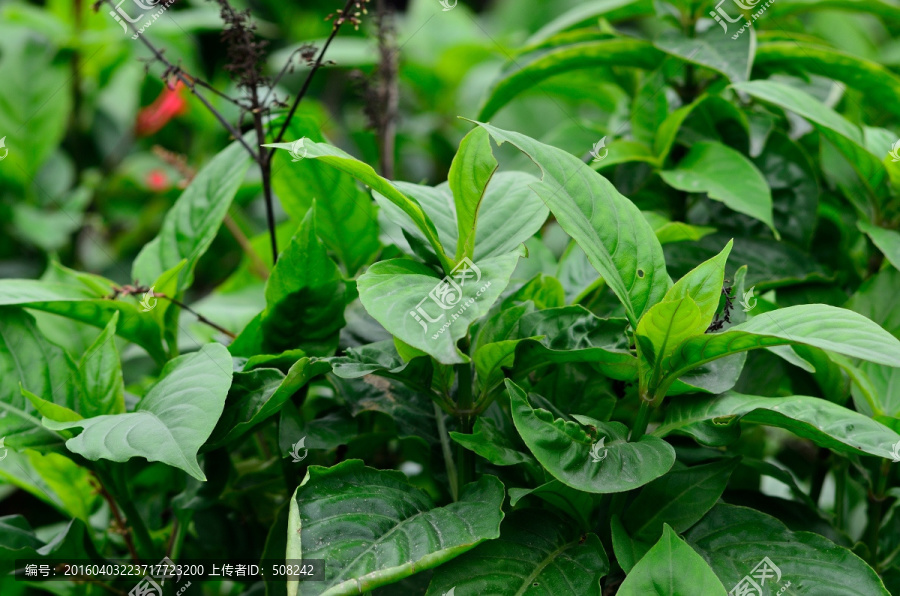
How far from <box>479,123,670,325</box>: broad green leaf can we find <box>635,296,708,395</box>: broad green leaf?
32mm

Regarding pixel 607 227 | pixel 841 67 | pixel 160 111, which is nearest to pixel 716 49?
pixel 841 67

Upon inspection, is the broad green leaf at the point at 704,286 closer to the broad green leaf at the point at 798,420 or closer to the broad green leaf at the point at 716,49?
the broad green leaf at the point at 798,420

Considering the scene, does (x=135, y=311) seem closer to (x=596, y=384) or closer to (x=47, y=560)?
(x=47, y=560)

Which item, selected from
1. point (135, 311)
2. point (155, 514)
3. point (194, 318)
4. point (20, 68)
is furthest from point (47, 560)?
point (20, 68)

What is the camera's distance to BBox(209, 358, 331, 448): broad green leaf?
811 mm

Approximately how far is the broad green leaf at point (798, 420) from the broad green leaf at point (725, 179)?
30 cm

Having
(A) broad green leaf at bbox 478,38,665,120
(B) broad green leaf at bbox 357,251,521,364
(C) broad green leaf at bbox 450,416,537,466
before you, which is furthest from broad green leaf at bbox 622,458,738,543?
(A) broad green leaf at bbox 478,38,665,120

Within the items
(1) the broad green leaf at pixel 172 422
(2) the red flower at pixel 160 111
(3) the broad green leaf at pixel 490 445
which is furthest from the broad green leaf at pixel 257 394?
(2) the red flower at pixel 160 111

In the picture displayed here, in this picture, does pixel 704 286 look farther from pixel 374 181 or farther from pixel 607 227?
pixel 374 181

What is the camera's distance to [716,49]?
1177mm

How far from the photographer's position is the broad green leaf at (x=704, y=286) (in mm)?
772

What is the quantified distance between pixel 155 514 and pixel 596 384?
69cm

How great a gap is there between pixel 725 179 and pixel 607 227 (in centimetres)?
37

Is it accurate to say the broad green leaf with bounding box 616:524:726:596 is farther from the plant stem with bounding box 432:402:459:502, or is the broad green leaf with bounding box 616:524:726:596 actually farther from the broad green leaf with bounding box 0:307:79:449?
the broad green leaf with bounding box 0:307:79:449
